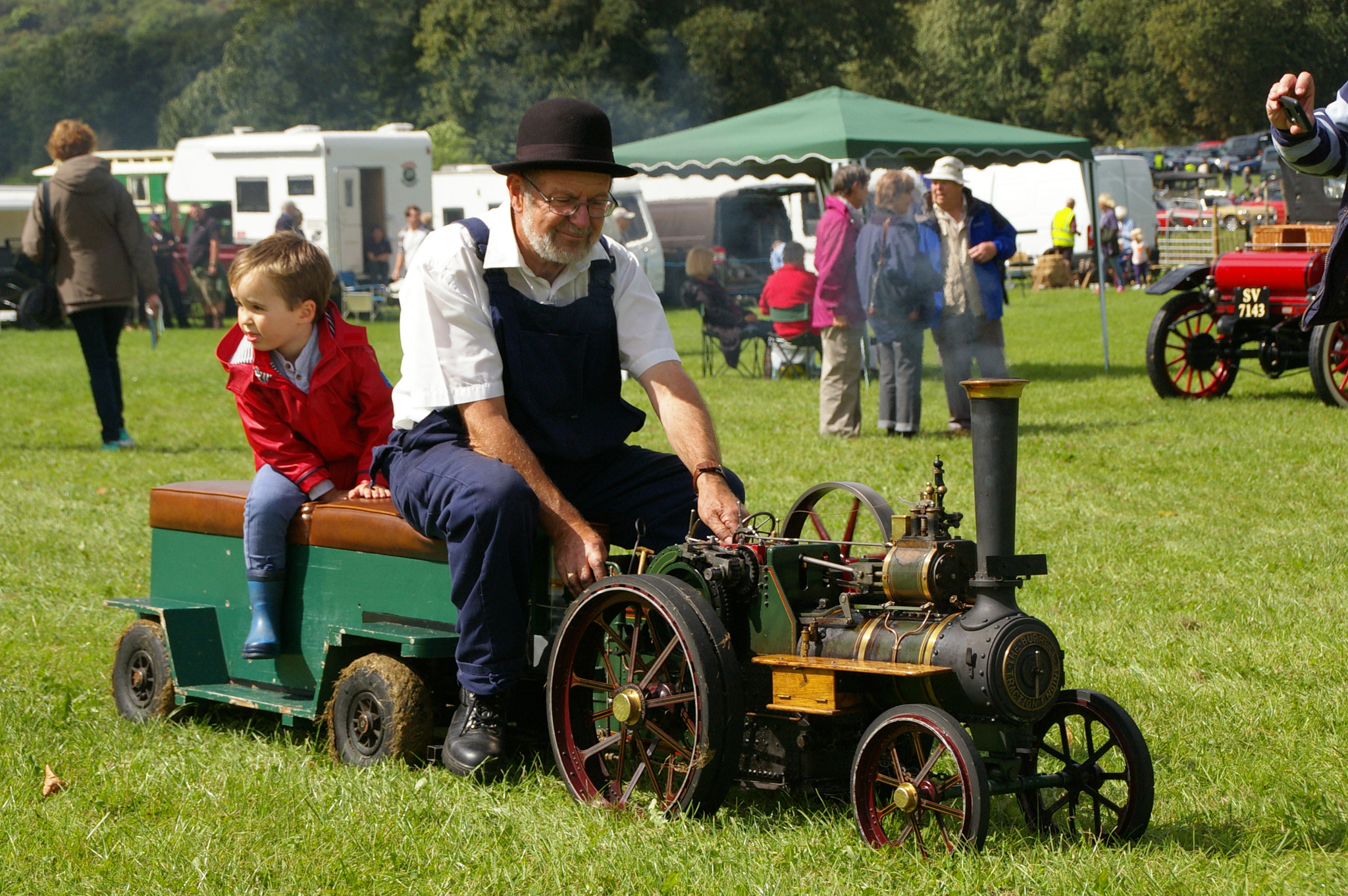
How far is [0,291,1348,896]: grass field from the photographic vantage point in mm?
3143

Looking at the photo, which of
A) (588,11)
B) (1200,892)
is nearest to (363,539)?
(1200,892)

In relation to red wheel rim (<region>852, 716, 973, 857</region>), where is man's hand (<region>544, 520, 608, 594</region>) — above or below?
above

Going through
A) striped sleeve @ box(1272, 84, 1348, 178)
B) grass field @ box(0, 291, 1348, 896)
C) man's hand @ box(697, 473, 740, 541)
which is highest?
striped sleeve @ box(1272, 84, 1348, 178)

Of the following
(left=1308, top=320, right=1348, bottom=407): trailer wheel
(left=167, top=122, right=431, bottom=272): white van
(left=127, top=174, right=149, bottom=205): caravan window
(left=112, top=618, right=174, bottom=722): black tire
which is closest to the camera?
(left=112, top=618, right=174, bottom=722): black tire

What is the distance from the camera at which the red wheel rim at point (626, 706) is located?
11.2ft

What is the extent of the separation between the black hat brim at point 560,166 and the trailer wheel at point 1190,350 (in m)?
9.20

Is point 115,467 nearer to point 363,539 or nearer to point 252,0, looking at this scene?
point 363,539

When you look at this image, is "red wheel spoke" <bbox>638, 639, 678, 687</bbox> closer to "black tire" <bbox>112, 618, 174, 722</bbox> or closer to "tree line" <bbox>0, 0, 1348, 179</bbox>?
"black tire" <bbox>112, 618, 174, 722</bbox>

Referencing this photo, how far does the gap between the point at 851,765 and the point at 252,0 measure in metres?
63.3

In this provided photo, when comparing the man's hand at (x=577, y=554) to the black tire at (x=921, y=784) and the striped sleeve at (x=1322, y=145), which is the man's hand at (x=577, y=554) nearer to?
the black tire at (x=921, y=784)

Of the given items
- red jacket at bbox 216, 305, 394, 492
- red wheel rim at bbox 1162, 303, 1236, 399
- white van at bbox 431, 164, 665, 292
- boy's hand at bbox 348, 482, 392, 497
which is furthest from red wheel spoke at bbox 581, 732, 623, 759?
white van at bbox 431, 164, 665, 292

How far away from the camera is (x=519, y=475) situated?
3.76 m

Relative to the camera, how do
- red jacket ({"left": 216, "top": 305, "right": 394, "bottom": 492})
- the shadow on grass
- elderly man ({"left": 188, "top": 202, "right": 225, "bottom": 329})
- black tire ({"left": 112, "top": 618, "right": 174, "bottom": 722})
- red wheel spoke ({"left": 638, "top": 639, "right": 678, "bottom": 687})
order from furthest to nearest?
elderly man ({"left": 188, "top": 202, "right": 225, "bottom": 329})
the shadow on grass
black tire ({"left": 112, "top": 618, "right": 174, "bottom": 722})
red jacket ({"left": 216, "top": 305, "right": 394, "bottom": 492})
red wheel spoke ({"left": 638, "top": 639, "right": 678, "bottom": 687})

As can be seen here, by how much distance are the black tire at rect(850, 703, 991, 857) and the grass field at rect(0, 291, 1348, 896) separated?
0.21 ft
